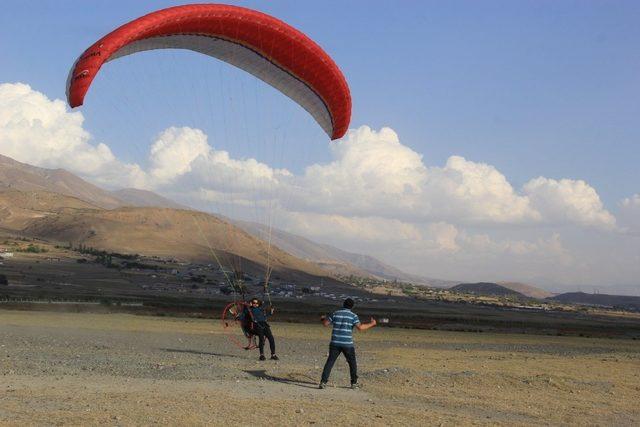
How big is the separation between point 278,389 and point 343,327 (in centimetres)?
171

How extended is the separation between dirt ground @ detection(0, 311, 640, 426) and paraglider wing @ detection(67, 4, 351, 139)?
6.00 metres

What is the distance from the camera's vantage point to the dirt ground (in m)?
9.59

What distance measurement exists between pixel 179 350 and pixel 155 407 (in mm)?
9181

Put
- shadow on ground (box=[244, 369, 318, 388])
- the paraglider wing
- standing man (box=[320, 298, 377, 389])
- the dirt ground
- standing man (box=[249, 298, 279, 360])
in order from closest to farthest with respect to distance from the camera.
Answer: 1. the dirt ground
2. standing man (box=[320, 298, 377, 389])
3. shadow on ground (box=[244, 369, 318, 388])
4. the paraglider wing
5. standing man (box=[249, 298, 279, 360])

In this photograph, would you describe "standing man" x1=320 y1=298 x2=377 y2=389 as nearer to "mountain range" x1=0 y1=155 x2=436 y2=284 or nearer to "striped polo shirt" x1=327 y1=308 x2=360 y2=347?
"striped polo shirt" x1=327 y1=308 x2=360 y2=347

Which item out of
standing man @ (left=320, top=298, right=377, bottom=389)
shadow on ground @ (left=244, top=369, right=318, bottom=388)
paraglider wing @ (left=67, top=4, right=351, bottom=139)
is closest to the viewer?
standing man @ (left=320, top=298, right=377, bottom=389)

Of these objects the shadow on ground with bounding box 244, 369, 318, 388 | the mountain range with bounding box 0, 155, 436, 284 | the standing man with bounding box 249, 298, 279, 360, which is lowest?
the shadow on ground with bounding box 244, 369, 318, 388

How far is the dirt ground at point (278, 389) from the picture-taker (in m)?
9.59

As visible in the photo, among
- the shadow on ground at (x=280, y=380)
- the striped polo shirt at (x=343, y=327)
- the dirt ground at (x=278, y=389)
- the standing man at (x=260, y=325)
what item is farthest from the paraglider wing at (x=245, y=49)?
the striped polo shirt at (x=343, y=327)

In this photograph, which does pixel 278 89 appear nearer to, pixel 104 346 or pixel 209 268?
pixel 104 346

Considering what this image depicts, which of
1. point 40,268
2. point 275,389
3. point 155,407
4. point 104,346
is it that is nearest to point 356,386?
point 275,389

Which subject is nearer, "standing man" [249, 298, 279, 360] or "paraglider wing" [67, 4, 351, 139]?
"paraglider wing" [67, 4, 351, 139]

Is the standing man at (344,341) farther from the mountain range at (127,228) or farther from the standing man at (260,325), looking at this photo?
the mountain range at (127,228)

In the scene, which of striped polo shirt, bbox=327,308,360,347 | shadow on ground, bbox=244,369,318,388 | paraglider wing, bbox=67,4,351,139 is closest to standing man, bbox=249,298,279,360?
shadow on ground, bbox=244,369,318,388
